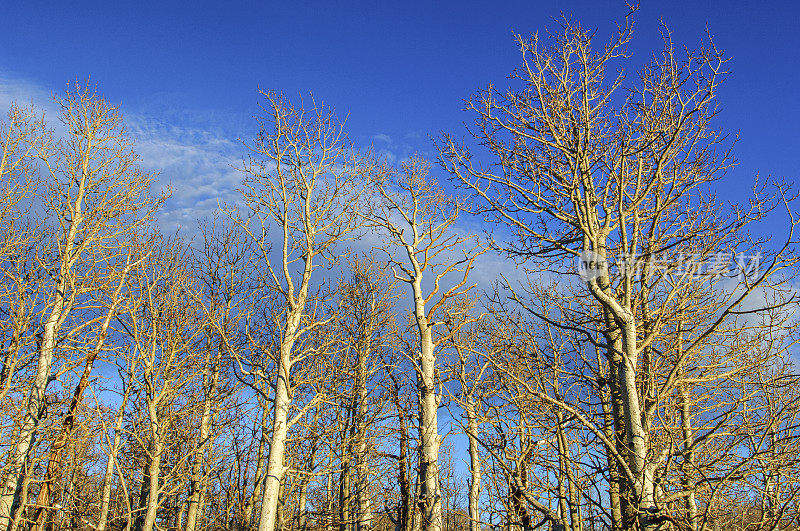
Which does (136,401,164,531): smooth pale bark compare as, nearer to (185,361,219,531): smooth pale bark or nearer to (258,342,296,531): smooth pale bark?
(185,361,219,531): smooth pale bark

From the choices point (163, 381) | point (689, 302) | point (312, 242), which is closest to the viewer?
point (689, 302)

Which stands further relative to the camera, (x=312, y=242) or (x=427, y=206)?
(x=427, y=206)

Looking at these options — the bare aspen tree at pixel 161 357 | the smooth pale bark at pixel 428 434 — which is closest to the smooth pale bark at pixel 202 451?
the bare aspen tree at pixel 161 357

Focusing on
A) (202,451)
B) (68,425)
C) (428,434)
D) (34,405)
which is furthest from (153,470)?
(428,434)

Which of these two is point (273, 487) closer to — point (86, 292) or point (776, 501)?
point (86, 292)

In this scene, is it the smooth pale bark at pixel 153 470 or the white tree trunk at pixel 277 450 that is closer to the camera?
the white tree trunk at pixel 277 450

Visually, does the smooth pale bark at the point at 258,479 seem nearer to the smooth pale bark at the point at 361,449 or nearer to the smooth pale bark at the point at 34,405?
the smooth pale bark at the point at 361,449

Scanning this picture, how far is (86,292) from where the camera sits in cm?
1162

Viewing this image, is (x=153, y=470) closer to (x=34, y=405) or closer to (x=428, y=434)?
(x=34, y=405)

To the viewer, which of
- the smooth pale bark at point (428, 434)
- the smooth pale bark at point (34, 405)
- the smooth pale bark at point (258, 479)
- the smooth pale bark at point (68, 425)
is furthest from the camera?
the smooth pale bark at point (258, 479)

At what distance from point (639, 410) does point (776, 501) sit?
248cm

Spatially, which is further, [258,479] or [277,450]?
[258,479]

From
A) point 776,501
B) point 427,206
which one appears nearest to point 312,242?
point 427,206

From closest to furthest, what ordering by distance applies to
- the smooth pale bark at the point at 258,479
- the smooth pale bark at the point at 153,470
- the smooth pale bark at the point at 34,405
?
the smooth pale bark at the point at 34,405 → the smooth pale bark at the point at 153,470 → the smooth pale bark at the point at 258,479
